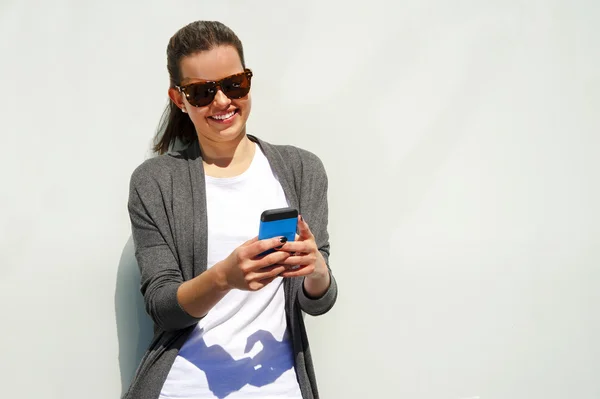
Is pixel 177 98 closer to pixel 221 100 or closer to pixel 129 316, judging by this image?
pixel 221 100

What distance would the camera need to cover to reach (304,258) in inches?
69.4

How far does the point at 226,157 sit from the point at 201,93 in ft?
0.87

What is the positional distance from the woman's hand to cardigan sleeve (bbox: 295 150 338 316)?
105 mm

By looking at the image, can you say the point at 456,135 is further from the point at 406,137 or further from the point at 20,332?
the point at 20,332

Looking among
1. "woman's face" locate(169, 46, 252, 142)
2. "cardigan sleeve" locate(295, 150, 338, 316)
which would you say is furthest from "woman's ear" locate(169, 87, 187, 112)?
"cardigan sleeve" locate(295, 150, 338, 316)

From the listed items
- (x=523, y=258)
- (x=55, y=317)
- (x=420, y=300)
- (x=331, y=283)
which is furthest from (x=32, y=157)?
(x=523, y=258)

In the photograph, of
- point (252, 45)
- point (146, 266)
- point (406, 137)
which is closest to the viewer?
Answer: point (146, 266)

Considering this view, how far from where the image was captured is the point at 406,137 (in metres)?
2.53

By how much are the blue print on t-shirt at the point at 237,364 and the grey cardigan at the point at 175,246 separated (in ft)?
0.18

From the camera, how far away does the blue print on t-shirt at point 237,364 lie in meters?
1.88

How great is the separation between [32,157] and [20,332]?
1.87ft

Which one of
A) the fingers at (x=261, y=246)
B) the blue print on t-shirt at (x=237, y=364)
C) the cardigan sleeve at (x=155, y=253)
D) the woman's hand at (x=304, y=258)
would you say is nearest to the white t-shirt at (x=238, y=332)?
the blue print on t-shirt at (x=237, y=364)

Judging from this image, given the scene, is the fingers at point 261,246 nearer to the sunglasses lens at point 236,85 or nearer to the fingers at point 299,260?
the fingers at point 299,260

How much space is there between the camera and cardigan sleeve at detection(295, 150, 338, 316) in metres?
2.00
